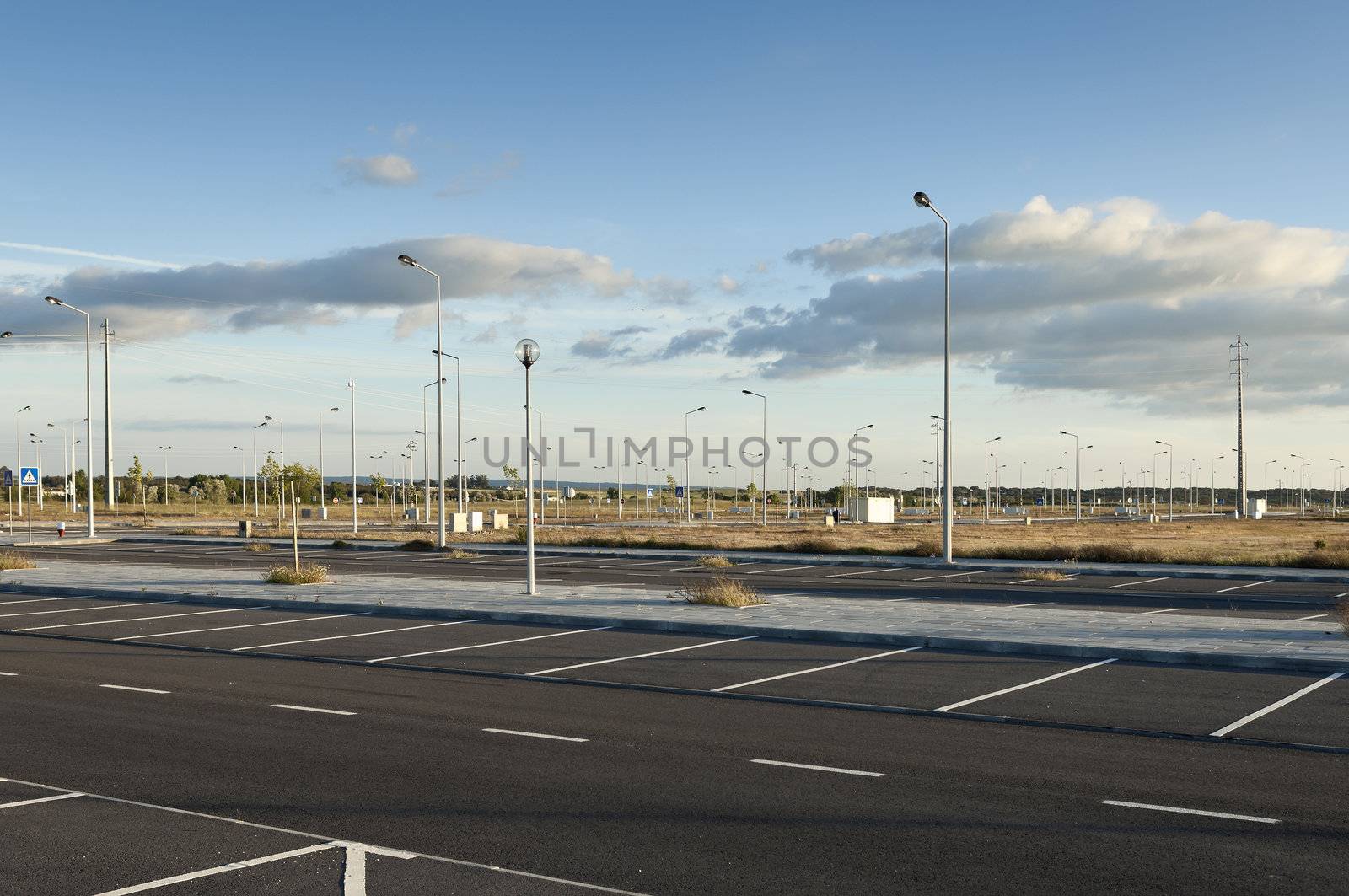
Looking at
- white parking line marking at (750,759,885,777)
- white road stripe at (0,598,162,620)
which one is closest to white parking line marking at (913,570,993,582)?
white road stripe at (0,598,162,620)

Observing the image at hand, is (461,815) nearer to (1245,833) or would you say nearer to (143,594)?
(1245,833)

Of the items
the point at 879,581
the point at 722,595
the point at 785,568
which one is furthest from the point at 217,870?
the point at 785,568

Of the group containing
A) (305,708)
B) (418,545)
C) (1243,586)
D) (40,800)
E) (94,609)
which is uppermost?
(40,800)

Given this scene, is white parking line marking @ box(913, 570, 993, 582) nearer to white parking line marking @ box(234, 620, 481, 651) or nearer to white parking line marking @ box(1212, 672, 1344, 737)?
white parking line marking @ box(234, 620, 481, 651)

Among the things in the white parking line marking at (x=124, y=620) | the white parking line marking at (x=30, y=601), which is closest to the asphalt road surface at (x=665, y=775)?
the white parking line marking at (x=124, y=620)

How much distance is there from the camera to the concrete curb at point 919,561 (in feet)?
93.9

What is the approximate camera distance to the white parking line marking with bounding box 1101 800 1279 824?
22.7 ft

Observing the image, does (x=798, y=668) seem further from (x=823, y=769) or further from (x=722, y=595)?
(x=722, y=595)

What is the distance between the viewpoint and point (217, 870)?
6020 mm

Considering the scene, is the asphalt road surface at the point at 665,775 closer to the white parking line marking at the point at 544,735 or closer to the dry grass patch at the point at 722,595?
the white parking line marking at the point at 544,735

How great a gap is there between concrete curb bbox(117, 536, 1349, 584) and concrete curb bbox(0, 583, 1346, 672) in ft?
51.6

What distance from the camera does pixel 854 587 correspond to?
25141mm

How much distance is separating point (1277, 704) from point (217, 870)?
31.5ft

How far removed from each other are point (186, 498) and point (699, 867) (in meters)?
171
